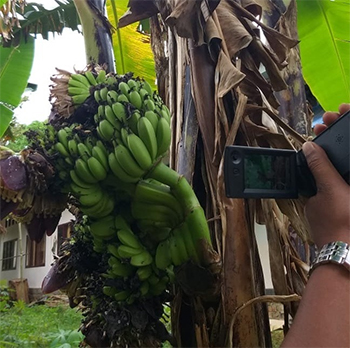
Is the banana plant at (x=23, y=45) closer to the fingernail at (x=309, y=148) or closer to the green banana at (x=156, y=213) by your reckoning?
the green banana at (x=156, y=213)

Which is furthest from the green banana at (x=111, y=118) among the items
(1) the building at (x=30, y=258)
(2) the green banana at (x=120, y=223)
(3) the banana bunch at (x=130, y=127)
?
(1) the building at (x=30, y=258)

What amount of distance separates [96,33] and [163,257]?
1.30ft

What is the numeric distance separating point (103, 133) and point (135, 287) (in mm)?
178

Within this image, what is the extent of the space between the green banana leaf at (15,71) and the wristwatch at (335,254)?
1152 millimetres

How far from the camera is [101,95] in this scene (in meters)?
0.46

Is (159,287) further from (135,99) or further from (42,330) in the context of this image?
(42,330)

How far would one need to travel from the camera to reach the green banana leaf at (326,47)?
101 cm

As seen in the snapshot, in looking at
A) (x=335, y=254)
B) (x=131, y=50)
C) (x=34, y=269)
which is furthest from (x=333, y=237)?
(x=34, y=269)

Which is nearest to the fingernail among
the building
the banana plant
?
the banana plant

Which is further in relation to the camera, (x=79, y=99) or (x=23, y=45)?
(x=23, y=45)

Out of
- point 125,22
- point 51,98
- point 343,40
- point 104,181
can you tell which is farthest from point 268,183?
point 343,40

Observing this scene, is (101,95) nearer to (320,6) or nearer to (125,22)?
(125,22)

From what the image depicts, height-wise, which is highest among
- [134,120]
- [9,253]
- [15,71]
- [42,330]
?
[15,71]

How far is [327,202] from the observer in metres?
0.40
